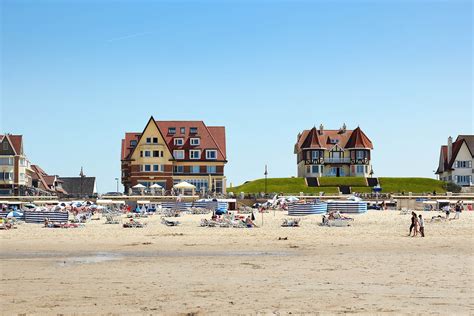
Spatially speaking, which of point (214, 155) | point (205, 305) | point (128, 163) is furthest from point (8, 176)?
point (205, 305)

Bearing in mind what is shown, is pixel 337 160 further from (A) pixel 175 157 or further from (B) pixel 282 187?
(A) pixel 175 157

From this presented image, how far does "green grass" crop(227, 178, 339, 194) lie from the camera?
89.3 m

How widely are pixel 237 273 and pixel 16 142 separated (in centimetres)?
7381

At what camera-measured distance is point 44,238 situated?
115ft

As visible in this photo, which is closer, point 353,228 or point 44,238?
point 44,238

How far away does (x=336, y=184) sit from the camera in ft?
305

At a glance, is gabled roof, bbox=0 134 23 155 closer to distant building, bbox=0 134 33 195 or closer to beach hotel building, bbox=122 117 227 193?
distant building, bbox=0 134 33 195

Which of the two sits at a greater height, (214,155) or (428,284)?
(214,155)

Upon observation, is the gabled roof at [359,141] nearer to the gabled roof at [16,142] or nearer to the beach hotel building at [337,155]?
the beach hotel building at [337,155]

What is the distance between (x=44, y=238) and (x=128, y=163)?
172 ft

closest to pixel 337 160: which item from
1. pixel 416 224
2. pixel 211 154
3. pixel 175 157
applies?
pixel 211 154

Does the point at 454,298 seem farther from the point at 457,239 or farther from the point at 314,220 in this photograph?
the point at 314,220

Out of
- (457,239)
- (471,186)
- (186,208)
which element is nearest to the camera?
(457,239)

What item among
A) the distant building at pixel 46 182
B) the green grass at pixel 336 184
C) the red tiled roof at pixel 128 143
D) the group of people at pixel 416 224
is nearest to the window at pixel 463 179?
the green grass at pixel 336 184
